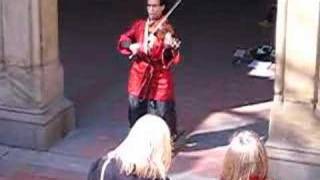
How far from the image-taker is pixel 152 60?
7480 millimetres

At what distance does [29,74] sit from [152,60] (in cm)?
113

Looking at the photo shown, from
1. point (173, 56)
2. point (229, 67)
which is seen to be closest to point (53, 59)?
point (173, 56)

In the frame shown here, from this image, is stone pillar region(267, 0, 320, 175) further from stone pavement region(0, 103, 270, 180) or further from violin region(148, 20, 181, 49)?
violin region(148, 20, 181, 49)

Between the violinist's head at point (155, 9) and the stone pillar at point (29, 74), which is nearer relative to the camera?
the violinist's head at point (155, 9)

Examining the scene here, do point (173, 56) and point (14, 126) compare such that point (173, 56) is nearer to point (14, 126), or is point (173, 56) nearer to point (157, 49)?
point (157, 49)

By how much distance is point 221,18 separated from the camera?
44.3 feet

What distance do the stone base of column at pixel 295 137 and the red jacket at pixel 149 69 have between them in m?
1.03

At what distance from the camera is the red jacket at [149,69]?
739 centimetres

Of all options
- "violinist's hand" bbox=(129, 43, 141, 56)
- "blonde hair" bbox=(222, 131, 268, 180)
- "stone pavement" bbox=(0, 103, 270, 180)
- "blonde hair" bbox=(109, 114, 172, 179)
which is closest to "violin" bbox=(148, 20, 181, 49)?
"violinist's hand" bbox=(129, 43, 141, 56)

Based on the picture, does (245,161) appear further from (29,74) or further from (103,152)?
(29,74)

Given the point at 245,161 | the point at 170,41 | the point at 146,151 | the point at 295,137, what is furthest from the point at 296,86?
the point at 146,151

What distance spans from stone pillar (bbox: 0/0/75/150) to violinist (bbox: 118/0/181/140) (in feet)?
2.43

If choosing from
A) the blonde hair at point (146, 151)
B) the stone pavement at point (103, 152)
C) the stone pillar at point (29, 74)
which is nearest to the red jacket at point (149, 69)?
the stone pavement at point (103, 152)

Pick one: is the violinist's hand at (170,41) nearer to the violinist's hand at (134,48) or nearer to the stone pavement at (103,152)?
the violinist's hand at (134,48)
